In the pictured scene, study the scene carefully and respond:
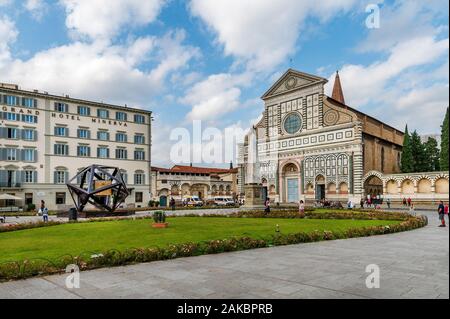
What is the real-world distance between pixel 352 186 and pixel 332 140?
26.7 feet

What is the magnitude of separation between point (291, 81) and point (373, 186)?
22.8m

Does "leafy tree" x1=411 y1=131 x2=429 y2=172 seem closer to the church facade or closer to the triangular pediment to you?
the church facade

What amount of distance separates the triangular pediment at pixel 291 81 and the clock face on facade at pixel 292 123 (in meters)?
4.62

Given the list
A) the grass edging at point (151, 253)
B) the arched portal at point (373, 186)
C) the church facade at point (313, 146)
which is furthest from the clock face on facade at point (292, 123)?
the grass edging at point (151, 253)

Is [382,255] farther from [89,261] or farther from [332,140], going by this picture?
[332,140]

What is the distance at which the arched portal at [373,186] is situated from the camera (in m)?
54.6

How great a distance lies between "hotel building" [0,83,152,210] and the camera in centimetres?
4728

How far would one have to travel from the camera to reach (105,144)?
5556cm

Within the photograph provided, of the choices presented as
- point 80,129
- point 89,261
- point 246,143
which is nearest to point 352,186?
point 246,143

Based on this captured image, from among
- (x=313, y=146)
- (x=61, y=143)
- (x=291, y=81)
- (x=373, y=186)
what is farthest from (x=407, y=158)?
(x=61, y=143)

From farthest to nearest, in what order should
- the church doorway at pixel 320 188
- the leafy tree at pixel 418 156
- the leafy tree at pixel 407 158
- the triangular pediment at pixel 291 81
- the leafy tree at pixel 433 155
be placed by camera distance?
the leafy tree at pixel 433 155, the triangular pediment at pixel 291 81, the leafy tree at pixel 418 156, the leafy tree at pixel 407 158, the church doorway at pixel 320 188

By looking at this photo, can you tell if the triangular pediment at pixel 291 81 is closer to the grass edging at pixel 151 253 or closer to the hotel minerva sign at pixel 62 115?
the hotel minerva sign at pixel 62 115

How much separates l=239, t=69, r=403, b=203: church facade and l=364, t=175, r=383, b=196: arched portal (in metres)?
0.15

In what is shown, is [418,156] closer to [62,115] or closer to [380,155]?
[380,155]
